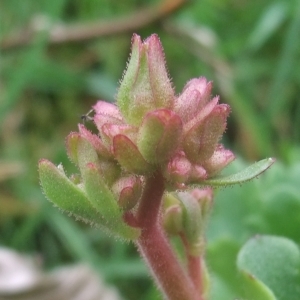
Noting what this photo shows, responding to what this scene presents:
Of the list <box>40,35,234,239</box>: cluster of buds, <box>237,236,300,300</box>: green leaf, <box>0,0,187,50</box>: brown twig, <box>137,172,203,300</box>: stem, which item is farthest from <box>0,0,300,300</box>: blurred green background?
<box>40,35,234,239</box>: cluster of buds

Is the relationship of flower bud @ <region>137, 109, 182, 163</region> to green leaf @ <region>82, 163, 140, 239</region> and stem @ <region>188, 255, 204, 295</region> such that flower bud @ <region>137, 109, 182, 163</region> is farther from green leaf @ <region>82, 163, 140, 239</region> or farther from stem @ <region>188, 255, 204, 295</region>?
stem @ <region>188, 255, 204, 295</region>

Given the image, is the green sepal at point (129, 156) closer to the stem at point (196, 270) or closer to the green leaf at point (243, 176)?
the green leaf at point (243, 176)

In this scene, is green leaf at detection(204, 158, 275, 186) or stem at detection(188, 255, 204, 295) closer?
green leaf at detection(204, 158, 275, 186)

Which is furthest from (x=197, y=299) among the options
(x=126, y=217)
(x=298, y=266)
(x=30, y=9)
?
(x=30, y=9)

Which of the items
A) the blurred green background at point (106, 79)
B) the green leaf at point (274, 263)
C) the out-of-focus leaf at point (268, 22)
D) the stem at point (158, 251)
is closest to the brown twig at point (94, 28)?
the blurred green background at point (106, 79)

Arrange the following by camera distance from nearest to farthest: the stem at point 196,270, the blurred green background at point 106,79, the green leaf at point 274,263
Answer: the stem at point 196,270, the green leaf at point 274,263, the blurred green background at point 106,79

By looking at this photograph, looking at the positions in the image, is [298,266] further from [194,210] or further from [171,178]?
[171,178]

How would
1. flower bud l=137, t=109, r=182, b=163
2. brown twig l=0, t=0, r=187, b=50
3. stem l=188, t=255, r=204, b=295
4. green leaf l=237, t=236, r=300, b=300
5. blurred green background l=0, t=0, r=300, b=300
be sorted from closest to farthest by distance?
1. flower bud l=137, t=109, r=182, b=163
2. stem l=188, t=255, r=204, b=295
3. green leaf l=237, t=236, r=300, b=300
4. blurred green background l=0, t=0, r=300, b=300
5. brown twig l=0, t=0, r=187, b=50

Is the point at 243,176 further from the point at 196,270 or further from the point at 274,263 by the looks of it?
the point at 274,263
